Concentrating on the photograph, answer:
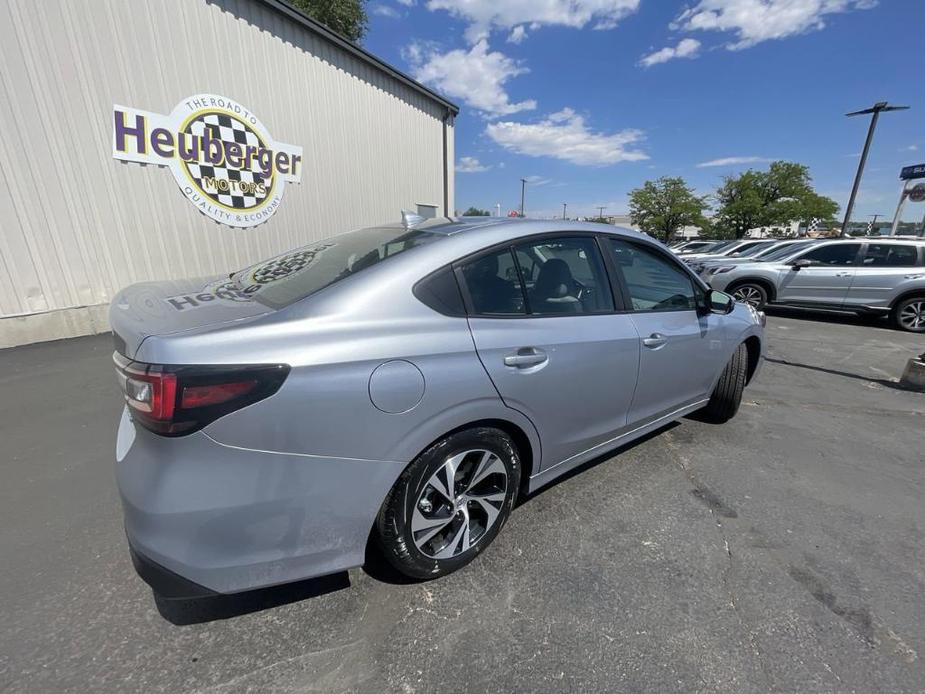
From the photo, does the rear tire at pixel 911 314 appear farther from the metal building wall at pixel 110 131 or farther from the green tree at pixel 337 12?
the green tree at pixel 337 12

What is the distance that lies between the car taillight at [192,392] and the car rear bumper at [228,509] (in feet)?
0.18

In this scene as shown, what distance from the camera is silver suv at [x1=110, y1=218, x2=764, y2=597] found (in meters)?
1.33

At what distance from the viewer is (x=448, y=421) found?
169cm

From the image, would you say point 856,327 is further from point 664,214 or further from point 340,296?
point 664,214

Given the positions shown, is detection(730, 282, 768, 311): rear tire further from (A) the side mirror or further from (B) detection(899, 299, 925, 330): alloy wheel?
(A) the side mirror

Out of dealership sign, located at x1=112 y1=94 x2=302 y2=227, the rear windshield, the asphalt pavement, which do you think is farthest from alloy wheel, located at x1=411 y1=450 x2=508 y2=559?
dealership sign, located at x1=112 y1=94 x2=302 y2=227

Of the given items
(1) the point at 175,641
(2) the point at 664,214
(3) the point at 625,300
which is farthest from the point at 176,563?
(2) the point at 664,214

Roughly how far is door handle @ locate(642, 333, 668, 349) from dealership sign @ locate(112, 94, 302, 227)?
6872 millimetres

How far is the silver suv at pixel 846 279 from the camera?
7.65 meters

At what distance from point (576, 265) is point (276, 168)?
6.95 m

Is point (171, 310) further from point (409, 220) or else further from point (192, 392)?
point (409, 220)

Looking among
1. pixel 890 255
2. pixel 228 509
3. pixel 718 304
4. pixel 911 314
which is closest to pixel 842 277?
pixel 890 255

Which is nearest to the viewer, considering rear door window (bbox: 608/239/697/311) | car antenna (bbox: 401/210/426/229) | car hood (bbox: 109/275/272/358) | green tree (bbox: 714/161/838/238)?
car hood (bbox: 109/275/272/358)

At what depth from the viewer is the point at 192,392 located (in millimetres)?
1281
